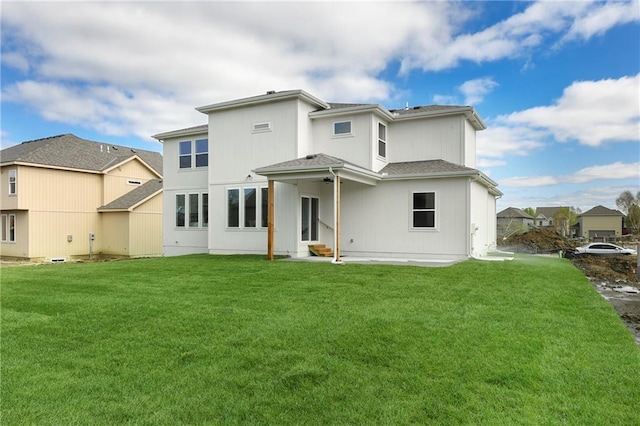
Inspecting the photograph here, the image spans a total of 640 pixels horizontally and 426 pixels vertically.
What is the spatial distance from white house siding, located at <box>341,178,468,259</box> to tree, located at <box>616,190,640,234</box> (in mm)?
57393

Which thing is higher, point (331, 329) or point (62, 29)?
point (62, 29)

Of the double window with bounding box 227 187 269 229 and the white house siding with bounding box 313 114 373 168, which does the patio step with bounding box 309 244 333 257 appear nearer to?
the double window with bounding box 227 187 269 229

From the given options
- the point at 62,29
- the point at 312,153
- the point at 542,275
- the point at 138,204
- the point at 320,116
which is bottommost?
the point at 542,275

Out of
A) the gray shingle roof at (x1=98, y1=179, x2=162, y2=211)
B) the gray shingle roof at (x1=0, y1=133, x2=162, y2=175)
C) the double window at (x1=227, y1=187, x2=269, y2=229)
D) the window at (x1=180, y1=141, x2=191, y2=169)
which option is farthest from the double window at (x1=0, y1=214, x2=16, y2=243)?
the double window at (x1=227, y1=187, x2=269, y2=229)

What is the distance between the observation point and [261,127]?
1565cm

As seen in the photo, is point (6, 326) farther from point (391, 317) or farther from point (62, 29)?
point (62, 29)

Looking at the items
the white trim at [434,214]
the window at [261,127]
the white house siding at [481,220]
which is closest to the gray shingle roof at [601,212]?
the white house siding at [481,220]

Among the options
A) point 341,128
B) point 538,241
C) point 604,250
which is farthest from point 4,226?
point 604,250

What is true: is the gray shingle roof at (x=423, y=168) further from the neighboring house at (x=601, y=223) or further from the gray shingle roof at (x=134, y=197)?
the neighboring house at (x=601, y=223)

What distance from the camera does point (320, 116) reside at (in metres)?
15.5

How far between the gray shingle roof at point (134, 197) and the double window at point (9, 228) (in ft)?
14.6

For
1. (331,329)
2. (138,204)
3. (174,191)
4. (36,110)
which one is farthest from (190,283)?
(36,110)

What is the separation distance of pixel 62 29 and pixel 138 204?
1290cm

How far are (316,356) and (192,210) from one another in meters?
15.0
